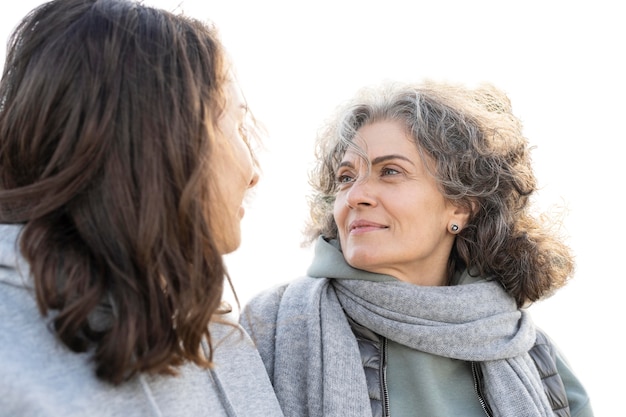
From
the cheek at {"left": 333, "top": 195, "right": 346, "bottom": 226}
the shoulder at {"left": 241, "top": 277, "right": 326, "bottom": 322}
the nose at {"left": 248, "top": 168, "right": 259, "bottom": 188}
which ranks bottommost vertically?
the shoulder at {"left": 241, "top": 277, "right": 326, "bottom": 322}

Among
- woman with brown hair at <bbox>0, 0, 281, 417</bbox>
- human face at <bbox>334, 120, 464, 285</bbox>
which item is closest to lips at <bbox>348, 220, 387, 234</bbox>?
human face at <bbox>334, 120, 464, 285</bbox>

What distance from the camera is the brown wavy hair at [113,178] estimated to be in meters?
1.36

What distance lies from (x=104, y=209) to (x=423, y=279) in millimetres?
1517

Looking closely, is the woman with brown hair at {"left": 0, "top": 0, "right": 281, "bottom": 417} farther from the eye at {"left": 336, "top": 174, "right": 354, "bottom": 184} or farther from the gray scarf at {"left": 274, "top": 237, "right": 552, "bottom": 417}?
the eye at {"left": 336, "top": 174, "right": 354, "bottom": 184}

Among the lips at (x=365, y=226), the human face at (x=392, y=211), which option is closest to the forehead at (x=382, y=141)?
the human face at (x=392, y=211)

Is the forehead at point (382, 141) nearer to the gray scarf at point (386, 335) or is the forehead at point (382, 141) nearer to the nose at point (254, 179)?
the gray scarf at point (386, 335)

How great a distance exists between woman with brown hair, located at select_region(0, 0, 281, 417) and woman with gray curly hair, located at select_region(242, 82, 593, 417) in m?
0.87

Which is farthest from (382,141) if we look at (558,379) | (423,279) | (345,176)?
(558,379)

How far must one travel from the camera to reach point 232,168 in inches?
65.8

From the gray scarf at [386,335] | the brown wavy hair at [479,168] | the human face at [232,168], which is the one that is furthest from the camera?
the brown wavy hair at [479,168]

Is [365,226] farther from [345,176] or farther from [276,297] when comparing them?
[276,297]

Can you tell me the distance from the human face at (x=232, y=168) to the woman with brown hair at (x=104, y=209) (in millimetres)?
78

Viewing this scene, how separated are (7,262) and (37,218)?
0.11 m

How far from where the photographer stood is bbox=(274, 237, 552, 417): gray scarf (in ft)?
7.32
